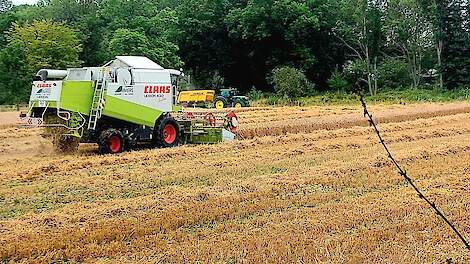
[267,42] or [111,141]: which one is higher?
[267,42]

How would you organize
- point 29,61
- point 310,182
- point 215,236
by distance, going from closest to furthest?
1. point 215,236
2. point 310,182
3. point 29,61

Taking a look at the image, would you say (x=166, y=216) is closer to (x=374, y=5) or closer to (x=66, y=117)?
(x=66, y=117)

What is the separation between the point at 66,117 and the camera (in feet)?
51.7

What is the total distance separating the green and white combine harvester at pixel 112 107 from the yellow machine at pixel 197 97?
65.4 feet

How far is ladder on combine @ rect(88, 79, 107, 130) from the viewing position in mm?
15836

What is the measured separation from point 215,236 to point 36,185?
5.24 meters

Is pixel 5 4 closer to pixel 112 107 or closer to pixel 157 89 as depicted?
pixel 157 89

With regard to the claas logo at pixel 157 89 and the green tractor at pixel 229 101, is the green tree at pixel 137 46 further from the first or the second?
the claas logo at pixel 157 89

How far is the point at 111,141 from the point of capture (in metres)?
16.1

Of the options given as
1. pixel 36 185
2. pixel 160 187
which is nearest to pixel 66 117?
pixel 36 185

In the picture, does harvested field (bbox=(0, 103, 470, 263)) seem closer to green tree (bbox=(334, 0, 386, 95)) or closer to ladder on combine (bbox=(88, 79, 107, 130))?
ladder on combine (bbox=(88, 79, 107, 130))

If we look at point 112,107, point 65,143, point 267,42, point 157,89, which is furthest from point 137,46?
point 112,107

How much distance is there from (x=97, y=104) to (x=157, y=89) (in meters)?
2.03

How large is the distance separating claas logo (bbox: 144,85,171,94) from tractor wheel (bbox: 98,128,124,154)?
1.58m
